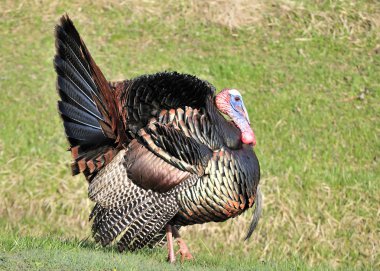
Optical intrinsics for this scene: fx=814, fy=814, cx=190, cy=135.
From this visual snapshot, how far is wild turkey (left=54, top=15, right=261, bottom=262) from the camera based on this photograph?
6.82 m

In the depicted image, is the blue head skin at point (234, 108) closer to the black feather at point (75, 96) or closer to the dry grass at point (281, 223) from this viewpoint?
the black feather at point (75, 96)

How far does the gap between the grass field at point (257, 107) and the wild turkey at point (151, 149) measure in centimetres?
56

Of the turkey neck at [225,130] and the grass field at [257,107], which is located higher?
the turkey neck at [225,130]

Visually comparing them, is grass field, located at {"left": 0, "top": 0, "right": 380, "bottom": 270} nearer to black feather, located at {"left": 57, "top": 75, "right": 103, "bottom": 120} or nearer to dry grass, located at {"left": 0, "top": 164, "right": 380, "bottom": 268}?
Answer: dry grass, located at {"left": 0, "top": 164, "right": 380, "bottom": 268}

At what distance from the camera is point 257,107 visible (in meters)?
11.6

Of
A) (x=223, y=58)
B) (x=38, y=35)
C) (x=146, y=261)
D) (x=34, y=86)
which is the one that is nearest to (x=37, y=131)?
(x=34, y=86)

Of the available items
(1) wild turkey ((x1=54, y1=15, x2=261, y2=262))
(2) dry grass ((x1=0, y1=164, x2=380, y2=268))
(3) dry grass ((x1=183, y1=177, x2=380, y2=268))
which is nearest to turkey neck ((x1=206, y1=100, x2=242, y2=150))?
(1) wild turkey ((x1=54, y1=15, x2=261, y2=262))

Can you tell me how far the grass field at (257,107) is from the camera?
9945 mm

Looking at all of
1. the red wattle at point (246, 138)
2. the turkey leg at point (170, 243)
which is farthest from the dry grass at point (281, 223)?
the red wattle at point (246, 138)

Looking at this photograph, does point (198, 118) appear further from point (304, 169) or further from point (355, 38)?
point (355, 38)

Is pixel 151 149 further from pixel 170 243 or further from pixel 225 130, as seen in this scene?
pixel 170 243

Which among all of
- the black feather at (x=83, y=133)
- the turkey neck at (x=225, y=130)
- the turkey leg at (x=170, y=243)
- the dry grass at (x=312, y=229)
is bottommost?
the dry grass at (x=312, y=229)

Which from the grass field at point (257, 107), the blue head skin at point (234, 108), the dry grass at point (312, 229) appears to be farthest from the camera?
the grass field at point (257, 107)

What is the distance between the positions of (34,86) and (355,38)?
5.01 m
